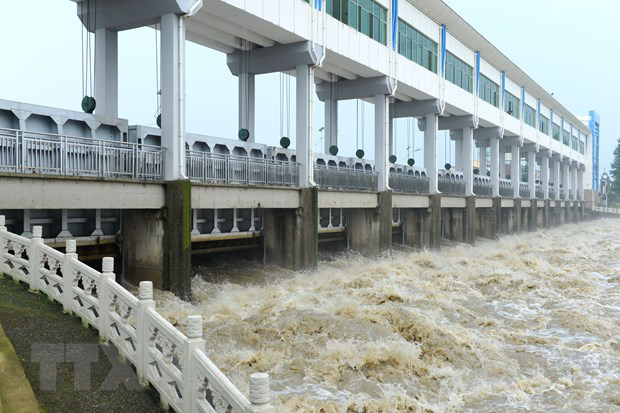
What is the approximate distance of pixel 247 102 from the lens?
25.4 m

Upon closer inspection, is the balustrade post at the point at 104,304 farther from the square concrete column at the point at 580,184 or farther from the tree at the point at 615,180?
the tree at the point at 615,180

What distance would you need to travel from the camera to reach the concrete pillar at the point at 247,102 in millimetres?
25188

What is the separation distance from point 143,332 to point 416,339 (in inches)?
276

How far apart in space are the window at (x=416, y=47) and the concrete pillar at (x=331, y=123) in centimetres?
484

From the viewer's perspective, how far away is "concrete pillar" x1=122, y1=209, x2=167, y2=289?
1602 centimetres

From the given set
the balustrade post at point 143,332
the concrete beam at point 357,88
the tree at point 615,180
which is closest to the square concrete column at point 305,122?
the concrete beam at point 357,88

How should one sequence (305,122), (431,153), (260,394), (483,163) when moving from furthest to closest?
1. (483,163)
2. (431,153)
3. (305,122)
4. (260,394)

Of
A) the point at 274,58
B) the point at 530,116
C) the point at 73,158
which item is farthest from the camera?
the point at 530,116

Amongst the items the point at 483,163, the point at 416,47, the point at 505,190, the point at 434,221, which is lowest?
the point at 434,221

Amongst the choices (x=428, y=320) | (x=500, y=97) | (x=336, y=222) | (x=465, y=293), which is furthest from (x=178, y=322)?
(x=500, y=97)

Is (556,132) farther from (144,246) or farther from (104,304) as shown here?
(104,304)

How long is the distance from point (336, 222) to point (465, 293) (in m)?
11.1

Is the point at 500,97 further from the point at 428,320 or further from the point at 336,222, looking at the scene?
the point at 428,320

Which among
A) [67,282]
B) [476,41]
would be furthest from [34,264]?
[476,41]
